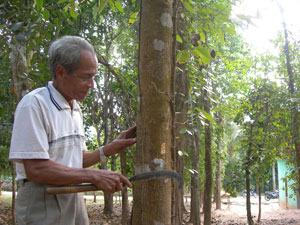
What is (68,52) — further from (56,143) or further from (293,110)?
(293,110)

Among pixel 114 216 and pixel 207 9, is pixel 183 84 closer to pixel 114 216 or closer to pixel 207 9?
pixel 207 9

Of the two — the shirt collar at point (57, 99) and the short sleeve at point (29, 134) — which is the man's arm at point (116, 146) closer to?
the shirt collar at point (57, 99)

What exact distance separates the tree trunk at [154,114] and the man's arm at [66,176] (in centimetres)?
13

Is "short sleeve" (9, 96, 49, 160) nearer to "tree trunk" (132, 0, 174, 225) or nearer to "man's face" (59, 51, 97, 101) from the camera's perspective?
"man's face" (59, 51, 97, 101)

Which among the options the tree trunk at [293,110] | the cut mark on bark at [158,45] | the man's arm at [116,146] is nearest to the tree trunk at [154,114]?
the cut mark on bark at [158,45]

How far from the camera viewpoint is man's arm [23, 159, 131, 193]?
1.89 m

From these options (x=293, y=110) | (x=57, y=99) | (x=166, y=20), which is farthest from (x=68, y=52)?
(x=293, y=110)

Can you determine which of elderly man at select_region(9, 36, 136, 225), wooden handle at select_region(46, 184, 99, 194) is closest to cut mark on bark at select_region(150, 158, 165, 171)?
elderly man at select_region(9, 36, 136, 225)

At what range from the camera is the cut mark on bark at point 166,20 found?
2.02m

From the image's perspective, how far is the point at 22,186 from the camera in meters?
2.10

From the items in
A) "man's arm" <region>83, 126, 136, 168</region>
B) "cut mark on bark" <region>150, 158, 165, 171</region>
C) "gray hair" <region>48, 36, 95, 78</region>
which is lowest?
"cut mark on bark" <region>150, 158, 165, 171</region>

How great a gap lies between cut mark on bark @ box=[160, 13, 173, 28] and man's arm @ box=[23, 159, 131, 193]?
733mm

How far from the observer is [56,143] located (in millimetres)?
2064

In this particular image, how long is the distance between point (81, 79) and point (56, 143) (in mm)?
334
